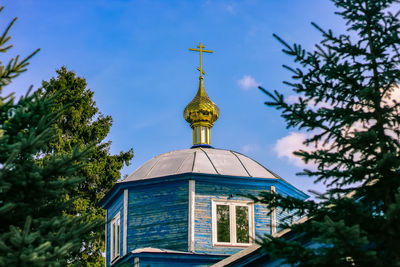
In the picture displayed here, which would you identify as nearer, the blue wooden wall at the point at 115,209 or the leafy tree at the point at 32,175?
the leafy tree at the point at 32,175

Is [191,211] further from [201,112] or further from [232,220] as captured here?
[201,112]

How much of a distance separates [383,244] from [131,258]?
32.6 ft

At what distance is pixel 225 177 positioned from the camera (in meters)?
16.8

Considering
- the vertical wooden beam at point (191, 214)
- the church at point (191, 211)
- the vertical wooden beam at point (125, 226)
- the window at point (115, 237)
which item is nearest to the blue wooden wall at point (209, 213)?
the church at point (191, 211)

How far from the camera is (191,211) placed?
1631 centimetres

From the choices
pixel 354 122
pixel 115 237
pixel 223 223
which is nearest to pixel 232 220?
pixel 223 223

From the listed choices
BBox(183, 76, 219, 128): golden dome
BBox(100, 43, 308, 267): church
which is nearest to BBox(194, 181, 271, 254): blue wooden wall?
BBox(100, 43, 308, 267): church

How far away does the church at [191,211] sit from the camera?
1603cm

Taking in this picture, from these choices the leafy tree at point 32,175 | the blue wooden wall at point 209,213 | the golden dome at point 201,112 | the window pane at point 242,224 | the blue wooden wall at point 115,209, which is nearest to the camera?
the leafy tree at point 32,175

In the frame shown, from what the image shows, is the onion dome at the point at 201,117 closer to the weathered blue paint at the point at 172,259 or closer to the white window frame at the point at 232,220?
the white window frame at the point at 232,220

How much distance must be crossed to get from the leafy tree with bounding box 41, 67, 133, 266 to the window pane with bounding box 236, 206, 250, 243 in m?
11.4

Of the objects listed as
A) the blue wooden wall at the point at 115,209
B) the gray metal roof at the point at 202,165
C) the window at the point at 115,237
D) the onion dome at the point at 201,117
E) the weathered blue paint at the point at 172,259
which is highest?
the onion dome at the point at 201,117

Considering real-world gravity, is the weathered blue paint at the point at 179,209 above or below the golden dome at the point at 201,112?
below

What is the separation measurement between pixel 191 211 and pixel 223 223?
3.40ft
